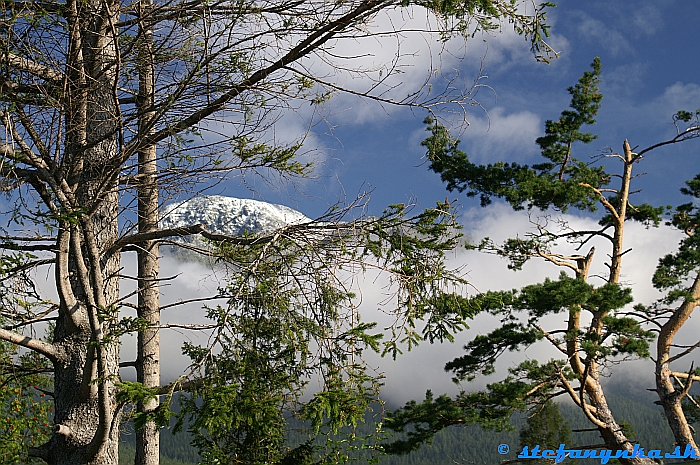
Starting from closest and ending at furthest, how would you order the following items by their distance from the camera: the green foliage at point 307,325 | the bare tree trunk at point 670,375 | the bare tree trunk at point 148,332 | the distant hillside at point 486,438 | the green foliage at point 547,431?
the green foliage at point 307,325 → the bare tree trunk at point 148,332 → the bare tree trunk at point 670,375 → the green foliage at point 547,431 → the distant hillside at point 486,438

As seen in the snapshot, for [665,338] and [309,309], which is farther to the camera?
[665,338]

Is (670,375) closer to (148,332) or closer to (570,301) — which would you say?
(570,301)

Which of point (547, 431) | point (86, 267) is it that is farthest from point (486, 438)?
point (86, 267)

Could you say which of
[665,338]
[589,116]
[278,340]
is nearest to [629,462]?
[665,338]

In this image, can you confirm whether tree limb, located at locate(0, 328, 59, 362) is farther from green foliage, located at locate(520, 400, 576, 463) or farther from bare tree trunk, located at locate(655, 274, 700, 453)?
green foliage, located at locate(520, 400, 576, 463)

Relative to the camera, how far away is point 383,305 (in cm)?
423

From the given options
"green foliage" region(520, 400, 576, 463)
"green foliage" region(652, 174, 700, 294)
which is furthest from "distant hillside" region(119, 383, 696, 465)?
"green foliage" region(652, 174, 700, 294)

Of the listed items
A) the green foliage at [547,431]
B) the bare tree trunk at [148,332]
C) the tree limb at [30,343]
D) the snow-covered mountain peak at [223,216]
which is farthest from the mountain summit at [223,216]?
the green foliage at [547,431]

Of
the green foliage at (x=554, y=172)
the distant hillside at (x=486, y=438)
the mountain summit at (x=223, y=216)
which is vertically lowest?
the distant hillside at (x=486, y=438)

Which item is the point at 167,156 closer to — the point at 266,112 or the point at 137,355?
the point at 266,112

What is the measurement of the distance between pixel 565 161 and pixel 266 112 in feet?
24.9

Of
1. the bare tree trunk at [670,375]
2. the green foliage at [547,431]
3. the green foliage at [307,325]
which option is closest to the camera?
the green foliage at [307,325]

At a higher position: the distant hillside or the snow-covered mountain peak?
the snow-covered mountain peak

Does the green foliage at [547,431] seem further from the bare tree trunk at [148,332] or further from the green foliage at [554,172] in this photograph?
the bare tree trunk at [148,332]
